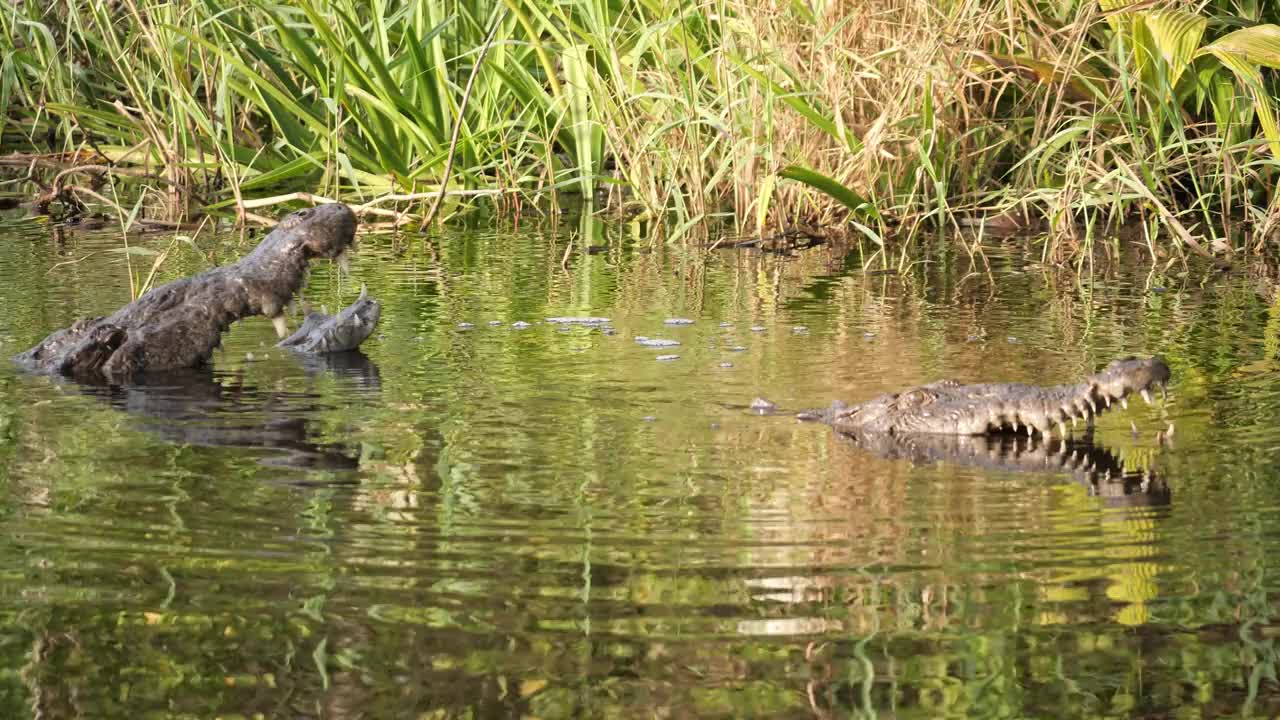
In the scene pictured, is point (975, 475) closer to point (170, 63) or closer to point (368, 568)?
point (368, 568)

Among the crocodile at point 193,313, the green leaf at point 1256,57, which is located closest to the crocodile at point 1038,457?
the crocodile at point 193,313

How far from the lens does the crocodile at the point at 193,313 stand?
19.5 ft

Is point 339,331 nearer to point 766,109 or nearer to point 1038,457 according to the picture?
point 1038,457

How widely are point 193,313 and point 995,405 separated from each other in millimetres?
2781

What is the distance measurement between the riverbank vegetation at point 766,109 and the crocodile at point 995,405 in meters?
3.39

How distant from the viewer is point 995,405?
15.6 feet

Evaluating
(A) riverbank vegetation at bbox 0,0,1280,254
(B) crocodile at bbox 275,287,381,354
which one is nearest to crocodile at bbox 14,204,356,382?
(B) crocodile at bbox 275,287,381,354

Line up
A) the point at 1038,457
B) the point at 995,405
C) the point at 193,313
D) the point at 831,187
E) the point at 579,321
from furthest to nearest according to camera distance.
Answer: the point at 831,187 < the point at 579,321 < the point at 193,313 < the point at 995,405 < the point at 1038,457

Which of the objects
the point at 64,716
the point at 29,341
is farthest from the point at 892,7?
the point at 64,716

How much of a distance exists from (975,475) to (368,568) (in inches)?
61.8

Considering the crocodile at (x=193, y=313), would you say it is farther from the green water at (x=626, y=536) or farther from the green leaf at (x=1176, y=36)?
the green leaf at (x=1176, y=36)

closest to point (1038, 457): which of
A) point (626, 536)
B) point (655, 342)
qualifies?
point (626, 536)

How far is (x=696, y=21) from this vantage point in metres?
9.97

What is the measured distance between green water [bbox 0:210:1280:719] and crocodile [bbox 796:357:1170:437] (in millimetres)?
124
